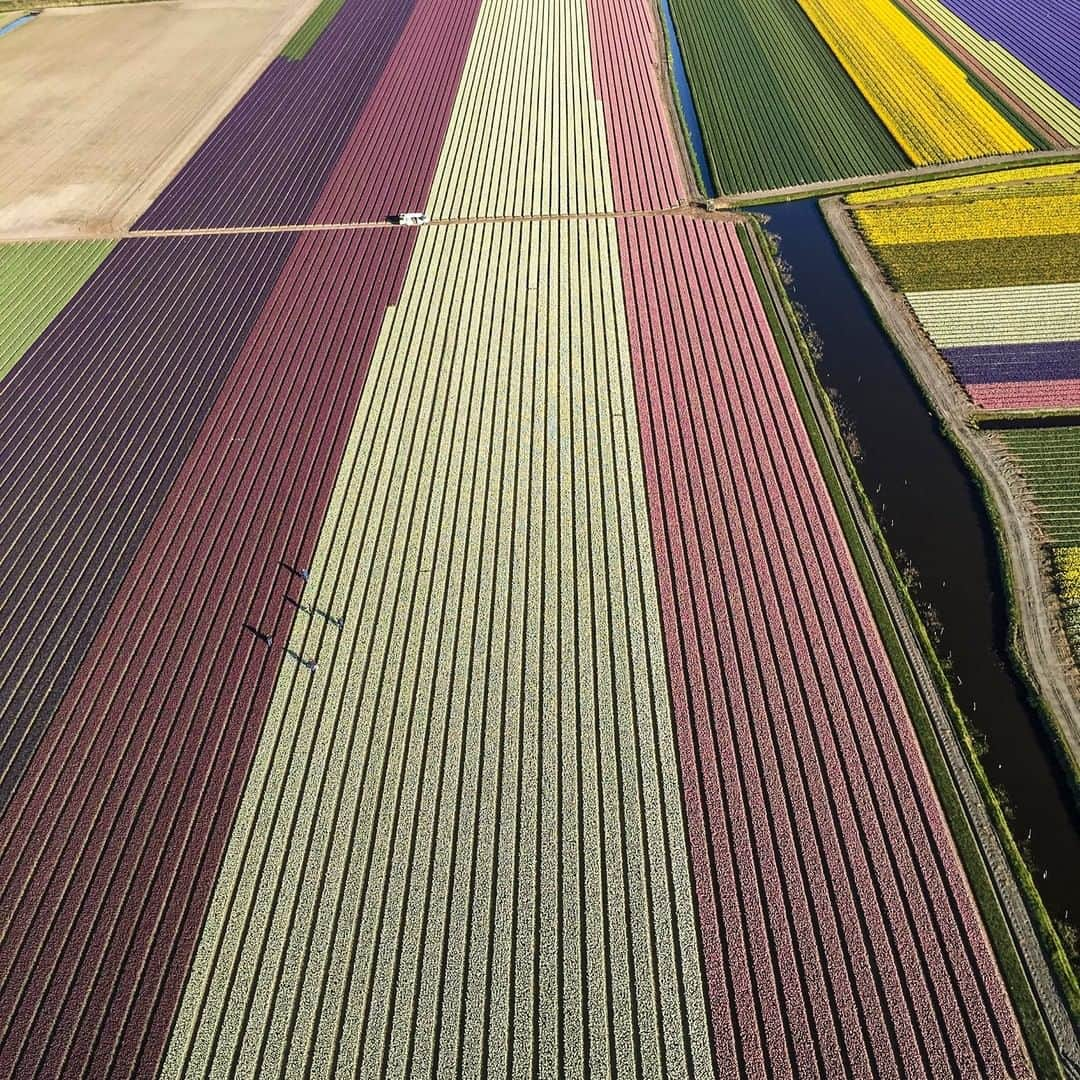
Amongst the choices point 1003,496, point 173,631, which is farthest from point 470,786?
point 1003,496

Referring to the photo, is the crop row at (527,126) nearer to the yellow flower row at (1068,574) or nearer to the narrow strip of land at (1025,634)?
the narrow strip of land at (1025,634)

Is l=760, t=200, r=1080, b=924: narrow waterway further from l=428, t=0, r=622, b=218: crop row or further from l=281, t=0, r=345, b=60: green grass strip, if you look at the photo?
l=281, t=0, r=345, b=60: green grass strip

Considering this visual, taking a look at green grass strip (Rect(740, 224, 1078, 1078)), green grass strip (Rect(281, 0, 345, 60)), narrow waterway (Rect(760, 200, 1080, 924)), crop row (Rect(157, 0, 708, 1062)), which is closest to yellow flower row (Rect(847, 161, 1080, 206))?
narrow waterway (Rect(760, 200, 1080, 924))

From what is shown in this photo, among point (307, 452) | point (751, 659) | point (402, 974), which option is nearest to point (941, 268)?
point (751, 659)

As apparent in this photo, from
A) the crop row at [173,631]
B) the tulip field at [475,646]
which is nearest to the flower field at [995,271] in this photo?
the tulip field at [475,646]

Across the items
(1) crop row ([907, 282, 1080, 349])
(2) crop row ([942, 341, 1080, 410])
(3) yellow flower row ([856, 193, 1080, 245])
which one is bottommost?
(2) crop row ([942, 341, 1080, 410])

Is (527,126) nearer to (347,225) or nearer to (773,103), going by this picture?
(347,225)
